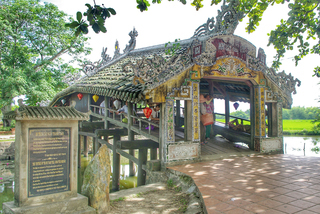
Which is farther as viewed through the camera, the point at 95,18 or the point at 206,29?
the point at 206,29

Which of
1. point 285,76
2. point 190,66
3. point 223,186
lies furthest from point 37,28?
point 223,186

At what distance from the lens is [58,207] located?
4.38 m

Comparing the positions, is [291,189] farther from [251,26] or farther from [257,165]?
[251,26]

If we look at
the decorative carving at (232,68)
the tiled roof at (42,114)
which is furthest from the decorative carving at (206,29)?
the tiled roof at (42,114)

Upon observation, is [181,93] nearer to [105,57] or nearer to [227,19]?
[227,19]

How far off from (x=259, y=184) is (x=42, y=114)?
A: 4.24 m

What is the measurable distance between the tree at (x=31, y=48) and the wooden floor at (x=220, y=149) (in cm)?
1160

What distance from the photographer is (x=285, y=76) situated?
878 cm

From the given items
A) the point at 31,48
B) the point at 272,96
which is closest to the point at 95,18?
the point at 272,96

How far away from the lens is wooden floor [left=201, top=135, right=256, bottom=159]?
772cm

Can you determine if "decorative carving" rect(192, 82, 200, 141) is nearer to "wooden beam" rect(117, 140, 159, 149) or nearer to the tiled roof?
"wooden beam" rect(117, 140, 159, 149)

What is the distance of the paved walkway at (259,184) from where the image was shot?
13.2 feet

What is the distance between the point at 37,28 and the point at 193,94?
54.5 feet

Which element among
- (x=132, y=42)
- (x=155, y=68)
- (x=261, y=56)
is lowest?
(x=155, y=68)
